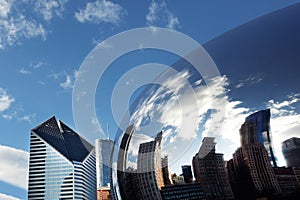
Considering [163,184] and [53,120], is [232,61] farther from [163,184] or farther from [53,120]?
[53,120]

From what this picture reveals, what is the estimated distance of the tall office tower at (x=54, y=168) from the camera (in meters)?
136

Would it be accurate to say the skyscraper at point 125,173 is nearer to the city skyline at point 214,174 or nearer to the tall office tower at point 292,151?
the city skyline at point 214,174

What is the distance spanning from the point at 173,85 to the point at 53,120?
537ft

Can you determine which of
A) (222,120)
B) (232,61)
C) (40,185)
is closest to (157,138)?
(222,120)

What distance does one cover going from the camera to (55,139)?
149 m

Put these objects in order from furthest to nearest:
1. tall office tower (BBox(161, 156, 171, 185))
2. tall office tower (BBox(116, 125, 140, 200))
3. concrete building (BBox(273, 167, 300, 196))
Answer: tall office tower (BBox(116, 125, 140, 200)) → tall office tower (BBox(161, 156, 171, 185)) → concrete building (BBox(273, 167, 300, 196))

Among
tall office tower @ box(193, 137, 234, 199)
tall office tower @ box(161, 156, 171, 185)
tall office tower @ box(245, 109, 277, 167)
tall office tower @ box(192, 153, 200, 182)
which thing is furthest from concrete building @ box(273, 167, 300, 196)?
tall office tower @ box(161, 156, 171, 185)

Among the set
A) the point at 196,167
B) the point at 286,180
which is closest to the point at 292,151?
the point at 286,180

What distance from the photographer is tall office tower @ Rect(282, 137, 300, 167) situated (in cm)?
341

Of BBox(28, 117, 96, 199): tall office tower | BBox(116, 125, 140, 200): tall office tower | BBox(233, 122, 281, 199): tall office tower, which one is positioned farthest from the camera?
BBox(28, 117, 96, 199): tall office tower

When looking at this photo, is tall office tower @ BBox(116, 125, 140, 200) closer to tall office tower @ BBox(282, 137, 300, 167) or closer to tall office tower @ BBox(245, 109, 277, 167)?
tall office tower @ BBox(245, 109, 277, 167)

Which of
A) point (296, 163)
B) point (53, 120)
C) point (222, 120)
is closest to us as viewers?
point (296, 163)

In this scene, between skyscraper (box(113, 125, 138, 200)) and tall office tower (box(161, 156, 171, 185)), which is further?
skyscraper (box(113, 125, 138, 200))

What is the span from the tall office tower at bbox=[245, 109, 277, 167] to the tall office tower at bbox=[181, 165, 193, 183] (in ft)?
2.50
